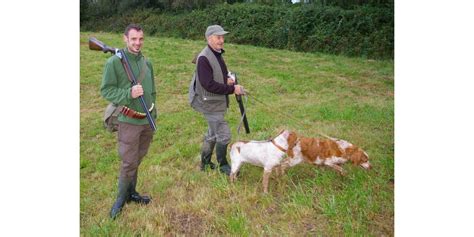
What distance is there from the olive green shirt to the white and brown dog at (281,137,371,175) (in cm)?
127

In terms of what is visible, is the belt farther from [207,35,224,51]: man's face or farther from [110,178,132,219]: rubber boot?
[207,35,224,51]: man's face

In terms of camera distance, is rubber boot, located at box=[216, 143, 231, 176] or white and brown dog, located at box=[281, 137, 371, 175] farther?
rubber boot, located at box=[216, 143, 231, 176]

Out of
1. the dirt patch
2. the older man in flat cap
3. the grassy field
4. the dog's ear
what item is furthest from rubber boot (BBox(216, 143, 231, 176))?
the dog's ear

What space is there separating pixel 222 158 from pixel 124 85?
1.51 metres

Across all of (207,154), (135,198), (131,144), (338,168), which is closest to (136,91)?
(131,144)

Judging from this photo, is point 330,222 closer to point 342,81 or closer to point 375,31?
point 375,31

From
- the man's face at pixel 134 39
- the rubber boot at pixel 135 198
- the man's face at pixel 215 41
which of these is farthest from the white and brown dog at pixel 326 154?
the man's face at pixel 134 39

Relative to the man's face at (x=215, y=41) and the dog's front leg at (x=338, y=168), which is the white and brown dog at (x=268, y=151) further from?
the man's face at (x=215, y=41)

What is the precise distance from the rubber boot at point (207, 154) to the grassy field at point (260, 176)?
118 mm

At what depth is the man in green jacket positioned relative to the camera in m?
2.84

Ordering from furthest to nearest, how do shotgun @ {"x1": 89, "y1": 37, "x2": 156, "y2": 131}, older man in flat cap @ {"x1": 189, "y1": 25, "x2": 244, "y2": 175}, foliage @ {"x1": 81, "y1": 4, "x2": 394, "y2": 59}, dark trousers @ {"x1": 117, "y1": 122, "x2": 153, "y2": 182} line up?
older man in flat cap @ {"x1": 189, "y1": 25, "x2": 244, "y2": 175} → foliage @ {"x1": 81, "y1": 4, "x2": 394, "y2": 59} → dark trousers @ {"x1": 117, "y1": 122, "x2": 153, "y2": 182} → shotgun @ {"x1": 89, "y1": 37, "x2": 156, "y2": 131}

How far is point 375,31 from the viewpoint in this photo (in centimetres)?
332
